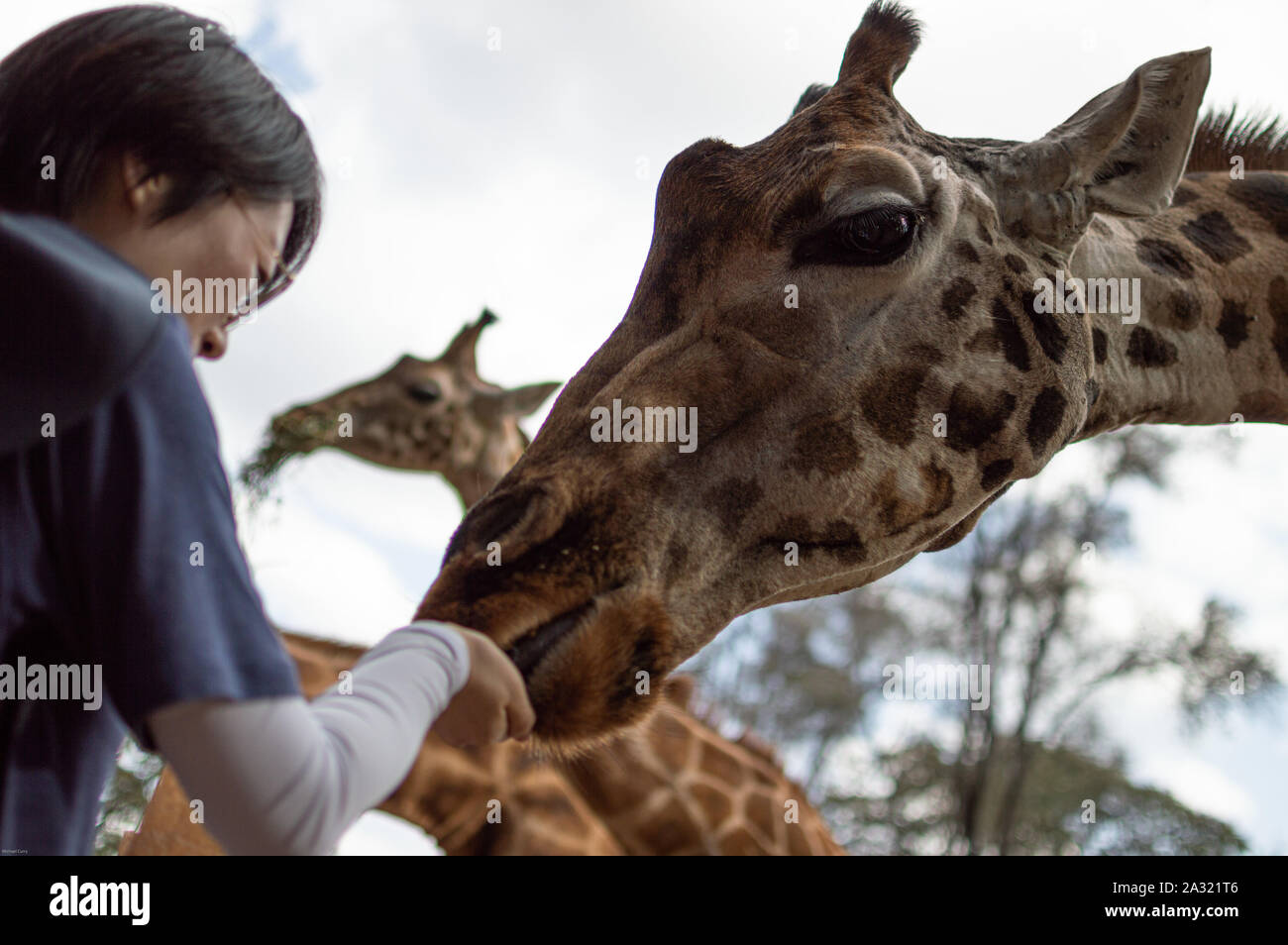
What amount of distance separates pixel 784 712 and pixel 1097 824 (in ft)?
24.2

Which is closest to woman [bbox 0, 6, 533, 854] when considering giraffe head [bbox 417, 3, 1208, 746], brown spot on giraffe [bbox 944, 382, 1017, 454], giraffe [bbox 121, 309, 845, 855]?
giraffe head [bbox 417, 3, 1208, 746]

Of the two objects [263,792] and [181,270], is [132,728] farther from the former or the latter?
[181,270]

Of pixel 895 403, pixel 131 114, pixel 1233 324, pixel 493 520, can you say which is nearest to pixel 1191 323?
pixel 1233 324

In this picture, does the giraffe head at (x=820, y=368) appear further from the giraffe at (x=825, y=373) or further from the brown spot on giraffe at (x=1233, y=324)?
the brown spot on giraffe at (x=1233, y=324)

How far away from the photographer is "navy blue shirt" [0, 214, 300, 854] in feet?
3.21

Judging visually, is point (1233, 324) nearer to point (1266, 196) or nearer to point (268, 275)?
point (1266, 196)

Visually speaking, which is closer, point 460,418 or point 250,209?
point 250,209

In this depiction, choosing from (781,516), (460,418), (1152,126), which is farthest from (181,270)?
(460,418)

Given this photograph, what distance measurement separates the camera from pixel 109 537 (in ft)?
3.30

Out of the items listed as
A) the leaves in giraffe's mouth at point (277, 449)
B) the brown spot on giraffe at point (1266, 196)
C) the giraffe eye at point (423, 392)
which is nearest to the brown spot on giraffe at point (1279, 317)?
the brown spot on giraffe at point (1266, 196)

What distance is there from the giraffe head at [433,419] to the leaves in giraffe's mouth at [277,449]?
8.5 inches

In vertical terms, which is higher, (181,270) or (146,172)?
(146,172)

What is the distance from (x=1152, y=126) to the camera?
2.45 m

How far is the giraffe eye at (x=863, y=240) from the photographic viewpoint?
2.23 meters
